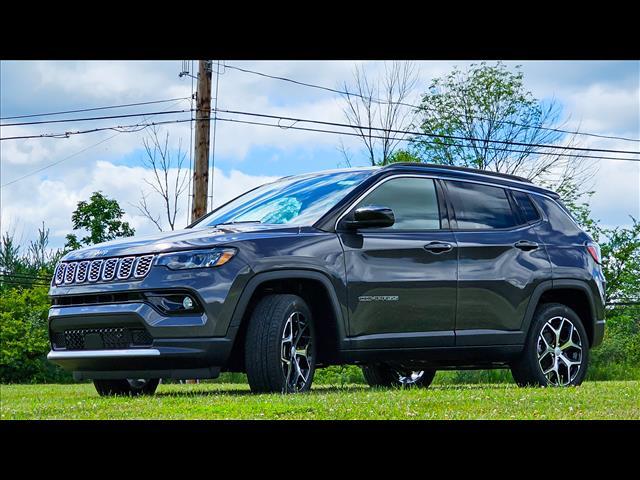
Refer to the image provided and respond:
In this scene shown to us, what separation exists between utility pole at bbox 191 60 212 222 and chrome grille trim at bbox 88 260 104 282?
621 inches

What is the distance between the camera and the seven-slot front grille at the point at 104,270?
27.5ft

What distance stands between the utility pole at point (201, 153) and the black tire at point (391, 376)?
12478 mm

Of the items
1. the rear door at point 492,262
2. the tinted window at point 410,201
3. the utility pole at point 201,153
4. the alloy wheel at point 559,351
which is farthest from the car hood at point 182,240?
the utility pole at point 201,153

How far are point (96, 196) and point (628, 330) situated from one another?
865 inches

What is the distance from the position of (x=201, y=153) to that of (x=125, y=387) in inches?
595

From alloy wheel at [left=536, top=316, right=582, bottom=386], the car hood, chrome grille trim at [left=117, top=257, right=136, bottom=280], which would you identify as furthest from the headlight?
alloy wheel at [left=536, top=316, right=582, bottom=386]

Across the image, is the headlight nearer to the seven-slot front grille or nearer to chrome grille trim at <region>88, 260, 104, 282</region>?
the seven-slot front grille

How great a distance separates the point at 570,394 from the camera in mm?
8945

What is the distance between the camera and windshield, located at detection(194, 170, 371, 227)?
935 centimetres

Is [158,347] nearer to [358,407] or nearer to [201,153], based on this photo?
[358,407]

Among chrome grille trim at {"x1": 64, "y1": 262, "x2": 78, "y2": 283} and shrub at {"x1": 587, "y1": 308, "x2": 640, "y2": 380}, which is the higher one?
chrome grille trim at {"x1": 64, "y1": 262, "x2": 78, "y2": 283}
